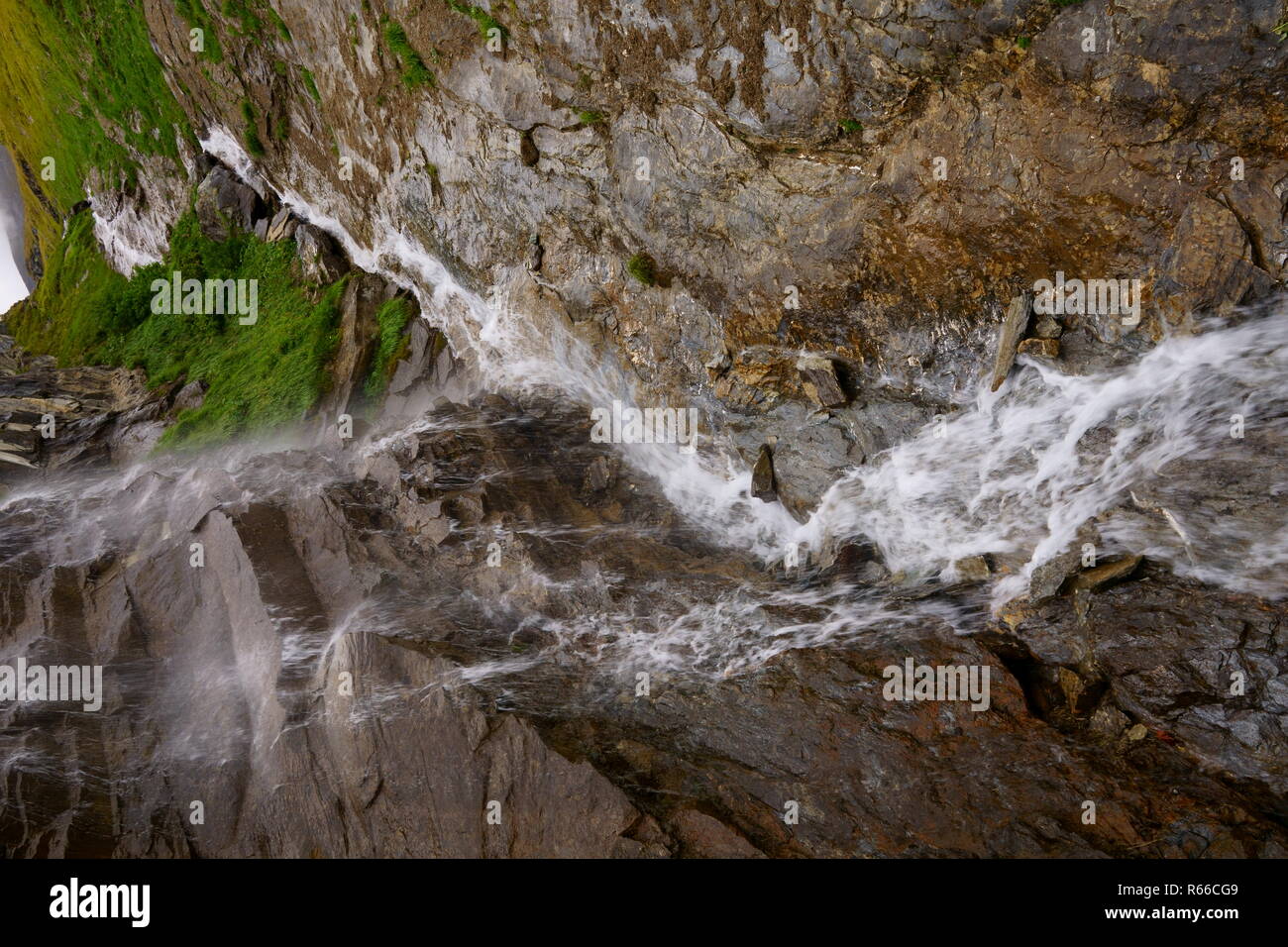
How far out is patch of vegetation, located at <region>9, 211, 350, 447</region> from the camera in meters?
17.4

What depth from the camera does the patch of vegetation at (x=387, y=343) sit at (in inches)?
683

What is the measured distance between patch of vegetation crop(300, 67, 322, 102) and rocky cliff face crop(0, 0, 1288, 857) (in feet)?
0.39

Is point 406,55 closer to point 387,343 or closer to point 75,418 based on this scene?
point 387,343

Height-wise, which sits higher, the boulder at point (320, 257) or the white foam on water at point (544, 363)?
the boulder at point (320, 257)

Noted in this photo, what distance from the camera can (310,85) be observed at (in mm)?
16391

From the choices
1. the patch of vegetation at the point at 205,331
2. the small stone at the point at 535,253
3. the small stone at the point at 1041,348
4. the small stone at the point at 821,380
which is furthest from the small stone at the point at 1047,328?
the patch of vegetation at the point at 205,331

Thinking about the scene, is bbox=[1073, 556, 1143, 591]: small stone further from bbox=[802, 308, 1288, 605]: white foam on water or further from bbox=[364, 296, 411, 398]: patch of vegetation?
bbox=[364, 296, 411, 398]: patch of vegetation

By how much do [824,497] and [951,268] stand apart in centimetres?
414

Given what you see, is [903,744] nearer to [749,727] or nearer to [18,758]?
[749,727]

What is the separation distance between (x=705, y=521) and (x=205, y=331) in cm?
1539

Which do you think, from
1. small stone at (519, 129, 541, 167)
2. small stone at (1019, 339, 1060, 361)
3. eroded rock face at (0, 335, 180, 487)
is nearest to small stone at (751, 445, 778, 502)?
small stone at (1019, 339, 1060, 361)

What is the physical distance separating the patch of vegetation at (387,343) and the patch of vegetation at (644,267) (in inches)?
273

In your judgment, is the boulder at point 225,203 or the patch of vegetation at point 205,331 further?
the boulder at point 225,203

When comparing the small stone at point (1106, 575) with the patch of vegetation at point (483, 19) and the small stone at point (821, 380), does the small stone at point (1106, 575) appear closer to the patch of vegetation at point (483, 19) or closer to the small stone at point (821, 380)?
the small stone at point (821, 380)
